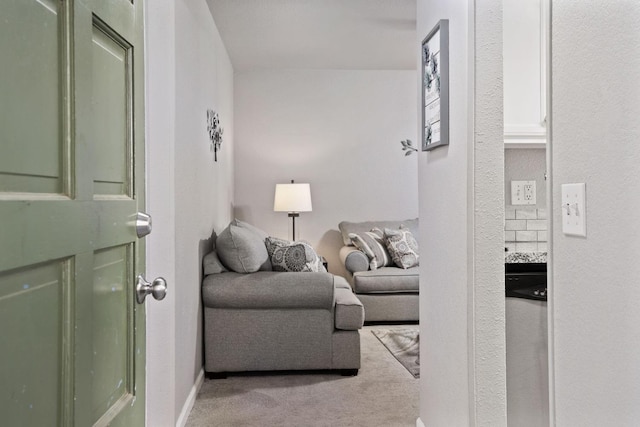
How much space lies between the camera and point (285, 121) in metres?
6.18

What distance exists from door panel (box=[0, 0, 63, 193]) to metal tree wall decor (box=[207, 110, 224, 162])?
3121 mm

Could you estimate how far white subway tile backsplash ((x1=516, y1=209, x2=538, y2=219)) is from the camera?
2.57 m

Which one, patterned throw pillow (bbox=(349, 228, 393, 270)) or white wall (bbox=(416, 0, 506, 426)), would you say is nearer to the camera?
white wall (bbox=(416, 0, 506, 426))

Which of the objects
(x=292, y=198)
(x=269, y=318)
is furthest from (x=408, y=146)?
(x=269, y=318)

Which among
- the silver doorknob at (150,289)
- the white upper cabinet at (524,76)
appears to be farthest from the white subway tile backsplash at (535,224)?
the silver doorknob at (150,289)

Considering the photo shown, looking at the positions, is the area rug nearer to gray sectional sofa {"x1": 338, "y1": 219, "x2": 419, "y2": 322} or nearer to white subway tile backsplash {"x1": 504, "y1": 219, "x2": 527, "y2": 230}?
gray sectional sofa {"x1": 338, "y1": 219, "x2": 419, "y2": 322}

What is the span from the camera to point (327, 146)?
6227 millimetres

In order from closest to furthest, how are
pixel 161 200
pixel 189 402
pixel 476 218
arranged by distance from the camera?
1. pixel 476 218
2. pixel 161 200
3. pixel 189 402

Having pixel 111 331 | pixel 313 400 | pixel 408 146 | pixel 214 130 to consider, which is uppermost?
pixel 408 146

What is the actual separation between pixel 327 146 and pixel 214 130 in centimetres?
223

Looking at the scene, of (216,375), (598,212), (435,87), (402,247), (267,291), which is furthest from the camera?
(402,247)

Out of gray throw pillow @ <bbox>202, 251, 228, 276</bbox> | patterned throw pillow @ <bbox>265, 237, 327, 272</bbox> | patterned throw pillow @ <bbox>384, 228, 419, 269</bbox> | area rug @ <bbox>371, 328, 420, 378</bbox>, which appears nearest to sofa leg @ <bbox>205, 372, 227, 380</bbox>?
gray throw pillow @ <bbox>202, 251, 228, 276</bbox>

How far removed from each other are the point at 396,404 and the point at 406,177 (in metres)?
3.59

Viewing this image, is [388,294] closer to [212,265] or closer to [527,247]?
[212,265]
